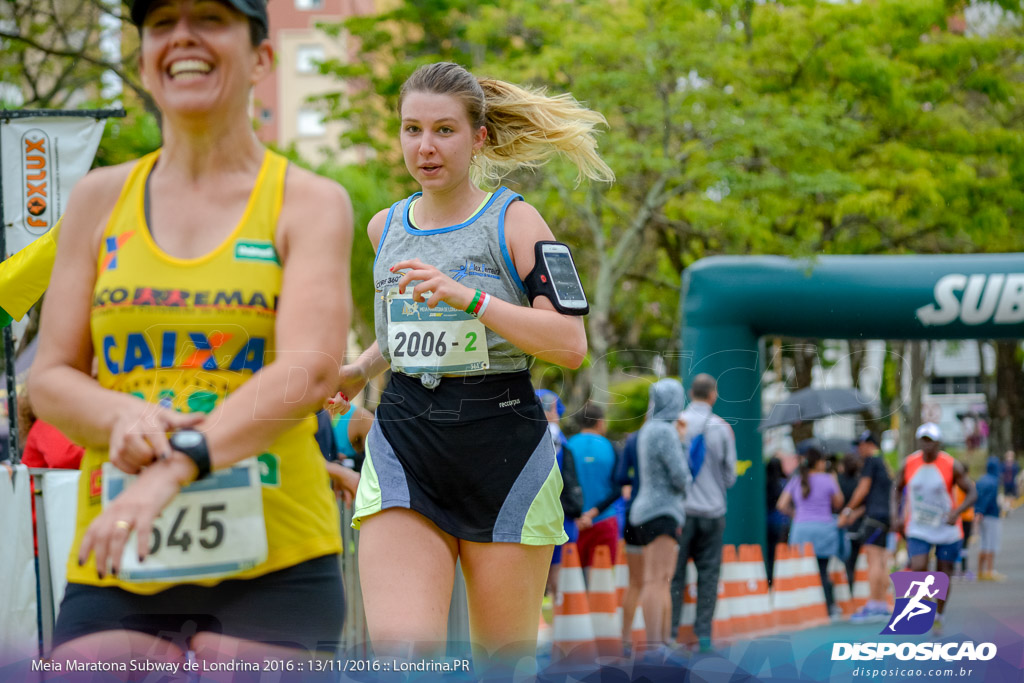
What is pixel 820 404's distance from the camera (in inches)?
588

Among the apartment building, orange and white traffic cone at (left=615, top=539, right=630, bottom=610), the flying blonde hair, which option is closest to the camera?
the flying blonde hair

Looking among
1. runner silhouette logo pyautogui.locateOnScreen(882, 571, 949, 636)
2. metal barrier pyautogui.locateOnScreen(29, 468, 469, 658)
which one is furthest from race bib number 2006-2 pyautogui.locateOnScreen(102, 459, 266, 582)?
runner silhouette logo pyautogui.locateOnScreen(882, 571, 949, 636)

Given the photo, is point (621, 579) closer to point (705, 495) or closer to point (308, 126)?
point (705, 495)

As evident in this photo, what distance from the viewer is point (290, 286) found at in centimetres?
199

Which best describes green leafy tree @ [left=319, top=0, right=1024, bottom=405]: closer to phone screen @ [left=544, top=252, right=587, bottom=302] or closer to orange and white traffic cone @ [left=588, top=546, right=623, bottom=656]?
orange and white traffic cone @ [left=588, top=546, right=623, bottom=656]

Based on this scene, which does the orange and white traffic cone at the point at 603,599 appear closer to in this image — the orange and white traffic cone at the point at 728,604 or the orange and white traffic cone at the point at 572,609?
the orange and white traffic cone at the point at 572,609

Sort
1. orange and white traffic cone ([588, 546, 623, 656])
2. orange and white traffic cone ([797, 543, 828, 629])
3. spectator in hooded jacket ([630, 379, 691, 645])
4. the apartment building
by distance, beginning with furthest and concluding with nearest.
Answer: the apartment building
orange and white traffic cone ([797, 543, 828, 629])
spectator in hooded jacket ([630, 379, 691, 645])
orange and white traffic cone ([588, 546, 623, 656])

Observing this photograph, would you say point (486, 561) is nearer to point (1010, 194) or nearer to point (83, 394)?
point (83, 394)

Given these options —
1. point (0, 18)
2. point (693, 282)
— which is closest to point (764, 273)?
point (693, 282)

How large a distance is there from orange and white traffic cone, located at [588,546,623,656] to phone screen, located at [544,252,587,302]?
200 inches

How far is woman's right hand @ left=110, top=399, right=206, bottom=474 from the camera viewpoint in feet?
6.26

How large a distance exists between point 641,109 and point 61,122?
521 inches

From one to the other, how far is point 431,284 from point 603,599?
559 cm

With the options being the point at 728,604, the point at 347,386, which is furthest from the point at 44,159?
the point at 728,604
